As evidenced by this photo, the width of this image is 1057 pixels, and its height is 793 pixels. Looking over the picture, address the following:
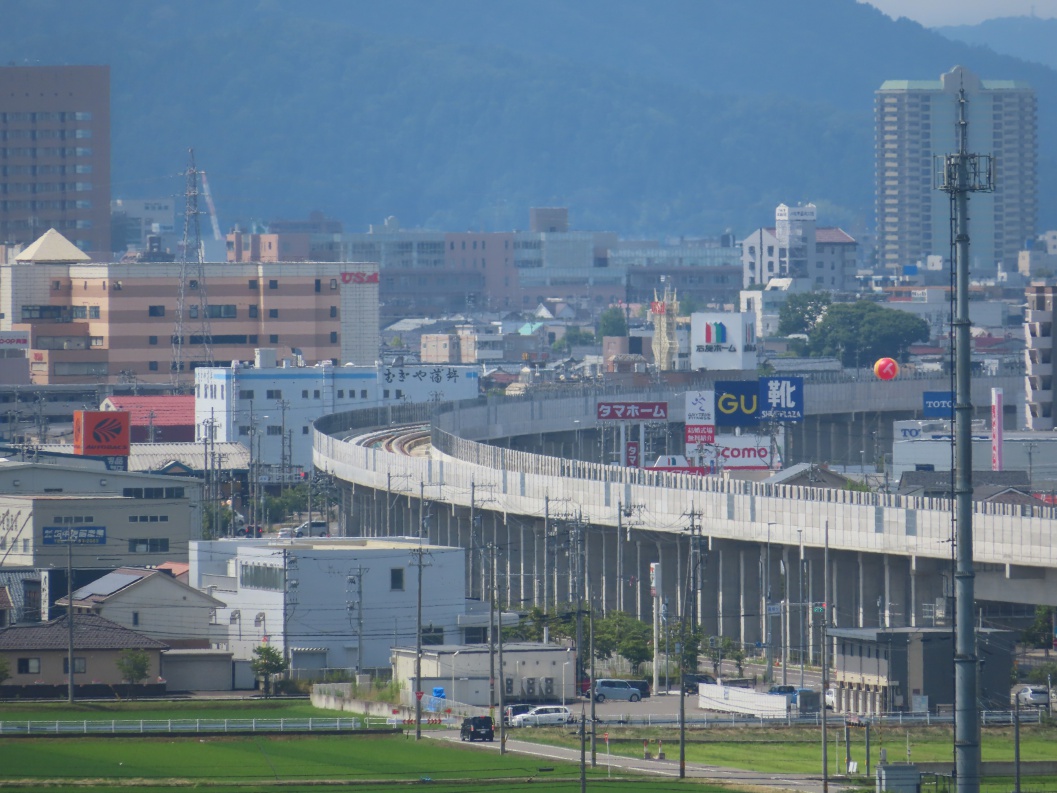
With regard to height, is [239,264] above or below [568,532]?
above

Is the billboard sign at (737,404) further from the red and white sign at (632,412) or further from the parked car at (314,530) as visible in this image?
the parked car at (314,530)

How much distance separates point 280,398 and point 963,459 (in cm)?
8610

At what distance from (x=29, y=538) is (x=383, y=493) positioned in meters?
22.3

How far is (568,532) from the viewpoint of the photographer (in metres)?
66.9

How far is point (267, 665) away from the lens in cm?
5072

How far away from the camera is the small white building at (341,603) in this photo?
2162 inches

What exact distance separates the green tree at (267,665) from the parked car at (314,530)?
2502 cm

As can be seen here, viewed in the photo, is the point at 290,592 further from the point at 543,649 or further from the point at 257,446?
the point at 257,446

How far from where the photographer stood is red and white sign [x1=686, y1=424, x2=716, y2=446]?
7969 cm

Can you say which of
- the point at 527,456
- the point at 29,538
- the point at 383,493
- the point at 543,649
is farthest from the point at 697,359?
the point at 543,649

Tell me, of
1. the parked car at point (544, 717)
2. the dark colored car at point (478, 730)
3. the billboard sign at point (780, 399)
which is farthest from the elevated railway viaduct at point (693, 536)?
the billboard sign at point (780, 399)

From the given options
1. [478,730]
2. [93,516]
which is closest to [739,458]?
[93,516]

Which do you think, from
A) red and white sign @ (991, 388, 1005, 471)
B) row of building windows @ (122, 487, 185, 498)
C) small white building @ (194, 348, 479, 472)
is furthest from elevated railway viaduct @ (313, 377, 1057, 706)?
small white building @ (194, 348, 479, 472)

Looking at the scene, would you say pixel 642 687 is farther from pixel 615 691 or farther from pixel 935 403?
pixel 935 403
